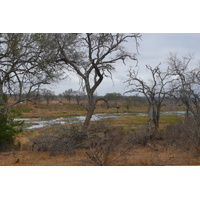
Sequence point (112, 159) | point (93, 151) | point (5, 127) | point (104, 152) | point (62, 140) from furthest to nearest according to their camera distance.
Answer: point (5, 127)
point (62, 140)
point (112, 159)
point (93, 151)
point (104, 152)

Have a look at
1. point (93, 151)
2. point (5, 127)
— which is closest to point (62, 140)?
point (93, 151)

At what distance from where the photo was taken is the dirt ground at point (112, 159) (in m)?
9.18

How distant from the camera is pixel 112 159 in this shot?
30.3ft

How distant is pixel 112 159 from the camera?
9234 mm

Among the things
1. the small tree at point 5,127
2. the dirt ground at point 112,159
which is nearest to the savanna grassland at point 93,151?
the dirt ground at point 112,159

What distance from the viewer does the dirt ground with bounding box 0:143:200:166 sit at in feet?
30.1

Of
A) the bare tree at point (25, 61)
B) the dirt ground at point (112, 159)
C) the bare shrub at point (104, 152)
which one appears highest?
the bare tree at point (25, 61)

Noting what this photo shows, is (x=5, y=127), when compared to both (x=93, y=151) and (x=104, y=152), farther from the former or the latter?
(x=104, y=152)

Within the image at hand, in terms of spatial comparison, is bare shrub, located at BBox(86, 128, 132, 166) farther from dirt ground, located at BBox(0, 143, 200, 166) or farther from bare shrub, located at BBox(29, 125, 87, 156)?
bare shrub, located at BBox(29, 125, 87, 156)

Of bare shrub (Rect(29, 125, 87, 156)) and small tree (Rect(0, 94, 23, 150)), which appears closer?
bare shrub (Rect(29, 125, 87, 156))

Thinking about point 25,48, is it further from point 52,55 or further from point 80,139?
point 80,139

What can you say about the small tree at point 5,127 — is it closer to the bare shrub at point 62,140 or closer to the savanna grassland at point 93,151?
the savanna grassland at point 93,151

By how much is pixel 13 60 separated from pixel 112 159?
7023mm

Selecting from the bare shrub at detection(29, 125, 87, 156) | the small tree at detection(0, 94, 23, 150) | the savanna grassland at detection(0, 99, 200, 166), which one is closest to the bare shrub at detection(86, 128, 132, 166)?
the savanna grassland at detection(0, 99, 200, 166)
